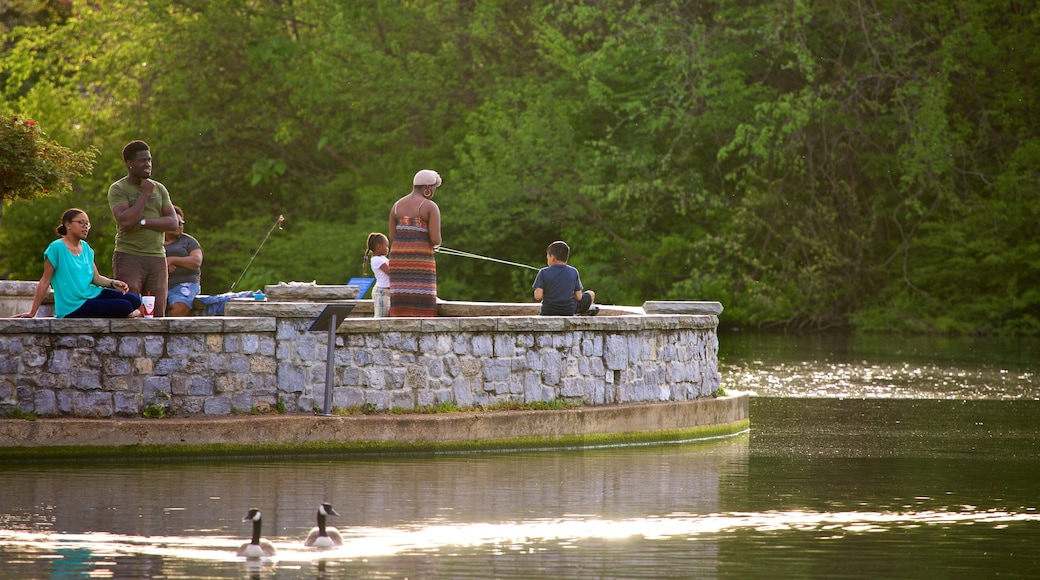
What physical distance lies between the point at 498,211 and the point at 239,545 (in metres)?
29.3

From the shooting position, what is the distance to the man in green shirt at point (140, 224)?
13.5 metres

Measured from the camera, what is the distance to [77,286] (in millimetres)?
12945

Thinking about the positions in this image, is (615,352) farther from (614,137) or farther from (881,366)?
(614,137)

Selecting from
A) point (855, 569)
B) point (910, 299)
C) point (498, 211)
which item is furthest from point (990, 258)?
point (855, 569)

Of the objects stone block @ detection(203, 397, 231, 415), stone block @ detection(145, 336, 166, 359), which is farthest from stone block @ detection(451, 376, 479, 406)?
stone block @ detection(145, 336, 166, 359)

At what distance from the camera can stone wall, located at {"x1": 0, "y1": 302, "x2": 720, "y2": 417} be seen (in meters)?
12.5

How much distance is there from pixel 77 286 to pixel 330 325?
2000 millimetres

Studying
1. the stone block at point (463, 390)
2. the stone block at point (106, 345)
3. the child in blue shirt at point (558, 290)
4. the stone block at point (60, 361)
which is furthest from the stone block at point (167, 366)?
the child in blue shirt at point (558, 290)

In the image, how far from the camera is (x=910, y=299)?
119 feet

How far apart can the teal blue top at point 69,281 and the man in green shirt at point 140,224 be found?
0.45 metres

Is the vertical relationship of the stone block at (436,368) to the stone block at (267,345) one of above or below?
below

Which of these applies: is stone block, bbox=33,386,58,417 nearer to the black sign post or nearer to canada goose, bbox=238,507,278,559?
the black sign post

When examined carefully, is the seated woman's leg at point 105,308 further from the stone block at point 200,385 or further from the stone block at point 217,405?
the stone block at point 217,405

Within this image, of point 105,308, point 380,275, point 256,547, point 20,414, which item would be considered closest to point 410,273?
point 380,275
